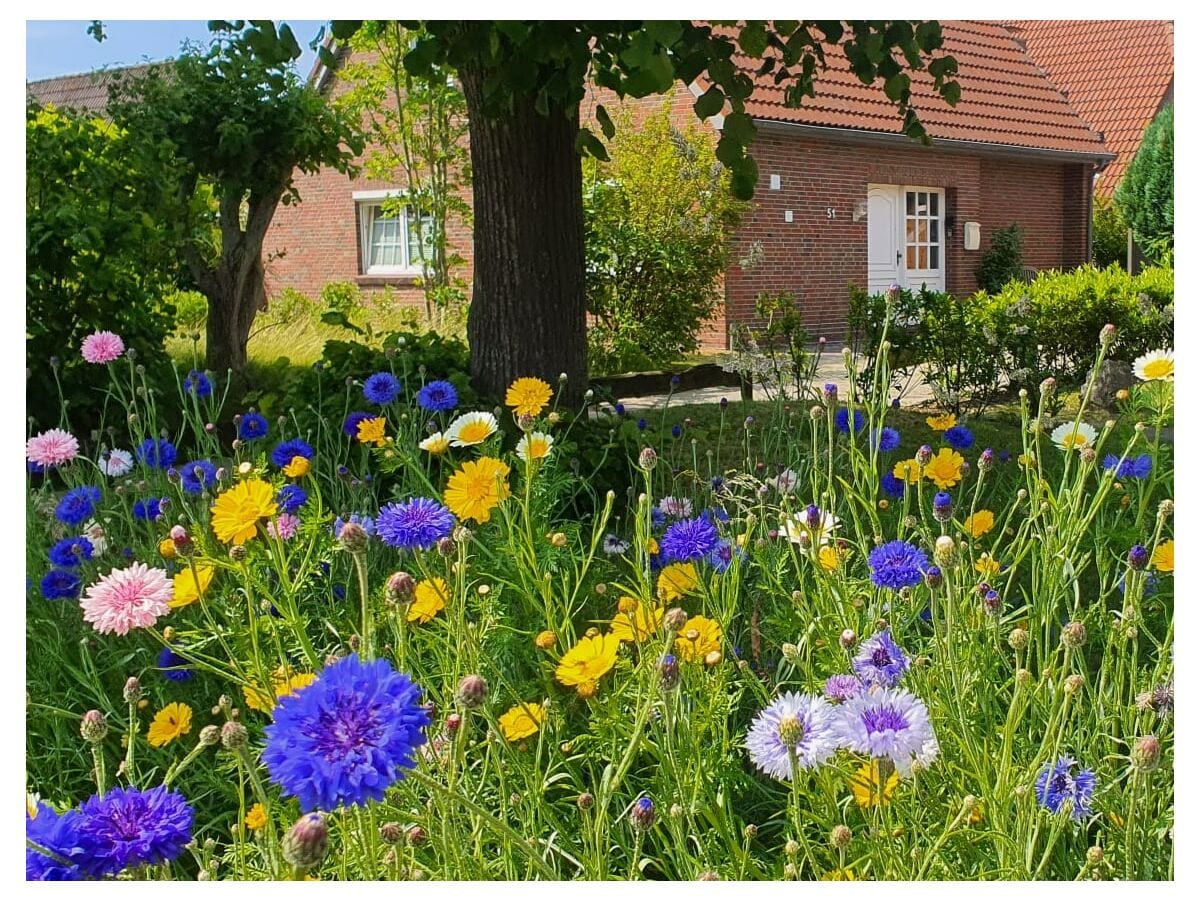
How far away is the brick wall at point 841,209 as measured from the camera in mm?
14617

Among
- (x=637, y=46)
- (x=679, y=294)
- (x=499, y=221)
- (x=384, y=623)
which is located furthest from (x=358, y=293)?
(x=384, y=623)

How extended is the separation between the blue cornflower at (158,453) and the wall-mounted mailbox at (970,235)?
1602 centimetres

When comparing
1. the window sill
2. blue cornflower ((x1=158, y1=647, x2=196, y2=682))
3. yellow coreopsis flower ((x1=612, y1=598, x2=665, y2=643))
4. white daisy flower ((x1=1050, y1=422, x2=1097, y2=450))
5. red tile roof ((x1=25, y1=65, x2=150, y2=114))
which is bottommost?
blue cornflower ((x1=158, y1=647, x2=196, y2=682))

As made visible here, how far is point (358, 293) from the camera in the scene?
16.5 meters

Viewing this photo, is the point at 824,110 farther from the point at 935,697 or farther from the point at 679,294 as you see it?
the point at 935,697

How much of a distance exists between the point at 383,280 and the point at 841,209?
616 cm

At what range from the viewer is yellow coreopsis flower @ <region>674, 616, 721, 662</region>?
A: 1843mm

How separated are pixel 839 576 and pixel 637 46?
1872 millimetres

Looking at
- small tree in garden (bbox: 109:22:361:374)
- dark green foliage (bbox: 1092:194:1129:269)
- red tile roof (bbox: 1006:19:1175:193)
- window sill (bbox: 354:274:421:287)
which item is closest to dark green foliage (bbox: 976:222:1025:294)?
dark green foliage (bbox: 1092:194:1129:269)

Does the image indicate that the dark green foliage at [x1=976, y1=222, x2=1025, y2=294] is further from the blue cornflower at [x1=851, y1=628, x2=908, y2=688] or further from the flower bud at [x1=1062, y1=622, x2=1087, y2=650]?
the flower bud at [x1=1062, y1=622, x2=1087, y2=650]

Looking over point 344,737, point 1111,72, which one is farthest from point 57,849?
point 1111,72

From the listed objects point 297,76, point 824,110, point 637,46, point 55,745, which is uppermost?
point 824,110

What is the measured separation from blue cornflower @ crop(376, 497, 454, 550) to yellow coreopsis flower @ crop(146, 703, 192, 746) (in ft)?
1.36

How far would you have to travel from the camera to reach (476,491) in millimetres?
2160
